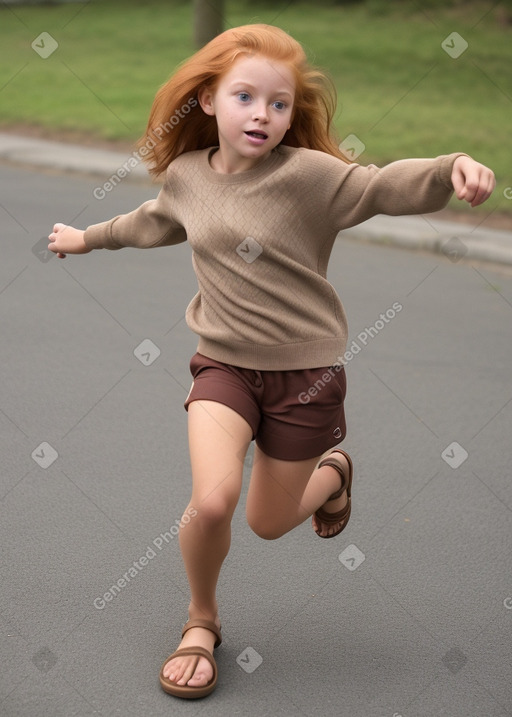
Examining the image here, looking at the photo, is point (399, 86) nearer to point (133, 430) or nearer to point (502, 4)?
point (502, 4)

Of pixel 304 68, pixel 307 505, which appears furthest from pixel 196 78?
pixel 307 505

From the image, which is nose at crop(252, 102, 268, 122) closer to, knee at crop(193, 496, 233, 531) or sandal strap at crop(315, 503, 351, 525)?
knee at crop(193, 496, 233, 531)

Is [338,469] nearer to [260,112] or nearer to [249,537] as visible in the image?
[249,537]

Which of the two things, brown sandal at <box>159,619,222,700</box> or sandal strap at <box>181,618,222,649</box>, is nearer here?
brown sandal at <box>159,619,222,700</box>

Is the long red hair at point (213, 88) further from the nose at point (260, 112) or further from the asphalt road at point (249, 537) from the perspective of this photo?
the asphalt road at point (249, 537)

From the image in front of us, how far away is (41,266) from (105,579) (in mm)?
4509

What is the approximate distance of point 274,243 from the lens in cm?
310

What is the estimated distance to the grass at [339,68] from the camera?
47.4 feet

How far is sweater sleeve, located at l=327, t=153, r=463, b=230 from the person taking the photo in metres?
2.90

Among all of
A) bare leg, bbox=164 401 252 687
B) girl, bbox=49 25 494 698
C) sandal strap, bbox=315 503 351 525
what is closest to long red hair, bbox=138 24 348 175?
girl, bbox=49 25 494 698

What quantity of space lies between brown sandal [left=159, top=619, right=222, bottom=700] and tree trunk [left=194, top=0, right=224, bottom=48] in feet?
54.1

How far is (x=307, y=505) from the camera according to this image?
357cm

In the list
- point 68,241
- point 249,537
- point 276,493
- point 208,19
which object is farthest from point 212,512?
point 208,19

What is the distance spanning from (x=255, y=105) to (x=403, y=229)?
7141 mm
